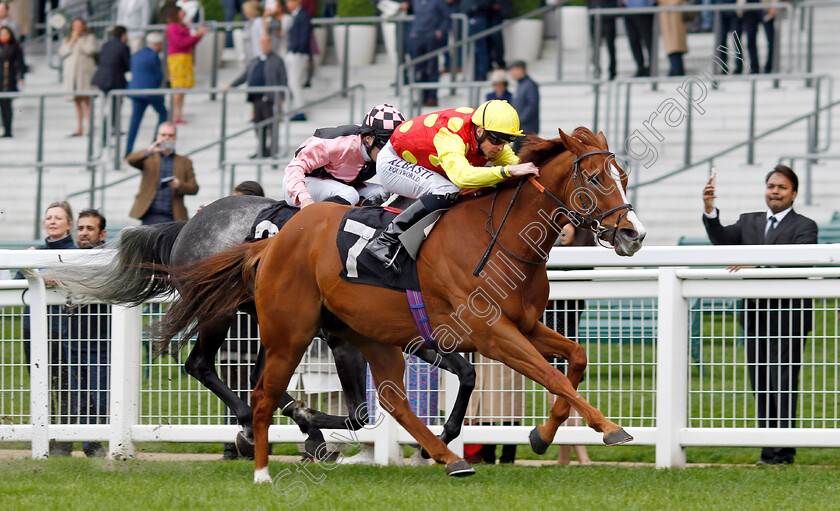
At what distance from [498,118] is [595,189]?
2.05 ft

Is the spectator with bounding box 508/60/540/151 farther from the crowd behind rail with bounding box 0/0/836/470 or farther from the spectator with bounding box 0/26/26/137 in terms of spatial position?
the spectator with bounding box 0/26/26/137

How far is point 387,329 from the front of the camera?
5.97 metres

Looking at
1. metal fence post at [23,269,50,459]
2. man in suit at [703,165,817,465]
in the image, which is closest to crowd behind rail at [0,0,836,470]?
man in suit at [703,165,817,465]

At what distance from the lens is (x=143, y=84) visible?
47.8 feet

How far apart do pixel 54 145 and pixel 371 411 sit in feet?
33.8

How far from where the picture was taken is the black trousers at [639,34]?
13578mm

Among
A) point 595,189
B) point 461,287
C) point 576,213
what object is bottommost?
point 461,287

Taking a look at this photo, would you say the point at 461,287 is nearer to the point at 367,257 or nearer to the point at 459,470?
the point at 367,257

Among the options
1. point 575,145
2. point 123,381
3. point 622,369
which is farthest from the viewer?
point 123,381

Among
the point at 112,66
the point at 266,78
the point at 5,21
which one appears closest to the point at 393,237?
the point at 266,78

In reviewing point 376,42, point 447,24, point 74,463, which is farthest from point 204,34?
point 74,463

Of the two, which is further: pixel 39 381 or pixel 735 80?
pixel 735 80

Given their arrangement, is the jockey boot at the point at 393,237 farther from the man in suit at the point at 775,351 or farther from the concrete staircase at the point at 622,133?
the concrete staircase at the point at 622,133

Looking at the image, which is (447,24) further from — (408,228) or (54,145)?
(408,228)
